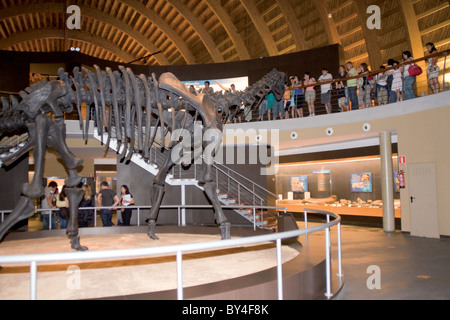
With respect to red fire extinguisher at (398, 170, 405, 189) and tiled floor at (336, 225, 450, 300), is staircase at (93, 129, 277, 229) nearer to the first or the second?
tiled floor at (336, 225, 450, 300)

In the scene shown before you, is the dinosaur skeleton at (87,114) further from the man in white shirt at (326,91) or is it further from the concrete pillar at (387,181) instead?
the concrete pillar at (387,181)

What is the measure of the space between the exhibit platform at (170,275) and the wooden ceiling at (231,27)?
42.5 feet

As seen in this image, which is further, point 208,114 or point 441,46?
point 441,46

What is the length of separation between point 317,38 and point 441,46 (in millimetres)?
5988

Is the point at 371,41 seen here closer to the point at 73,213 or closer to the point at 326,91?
the point at 326,91

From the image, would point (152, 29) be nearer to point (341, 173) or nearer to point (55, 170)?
point (55, 170)

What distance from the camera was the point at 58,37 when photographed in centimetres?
2386

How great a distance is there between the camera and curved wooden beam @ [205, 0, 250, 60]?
20228 mm

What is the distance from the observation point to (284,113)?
42.1 ft

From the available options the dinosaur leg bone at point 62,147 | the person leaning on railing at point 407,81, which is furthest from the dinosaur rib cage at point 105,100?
the person leaning on railing at point 407,81

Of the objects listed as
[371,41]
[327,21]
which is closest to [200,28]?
[327,21]
